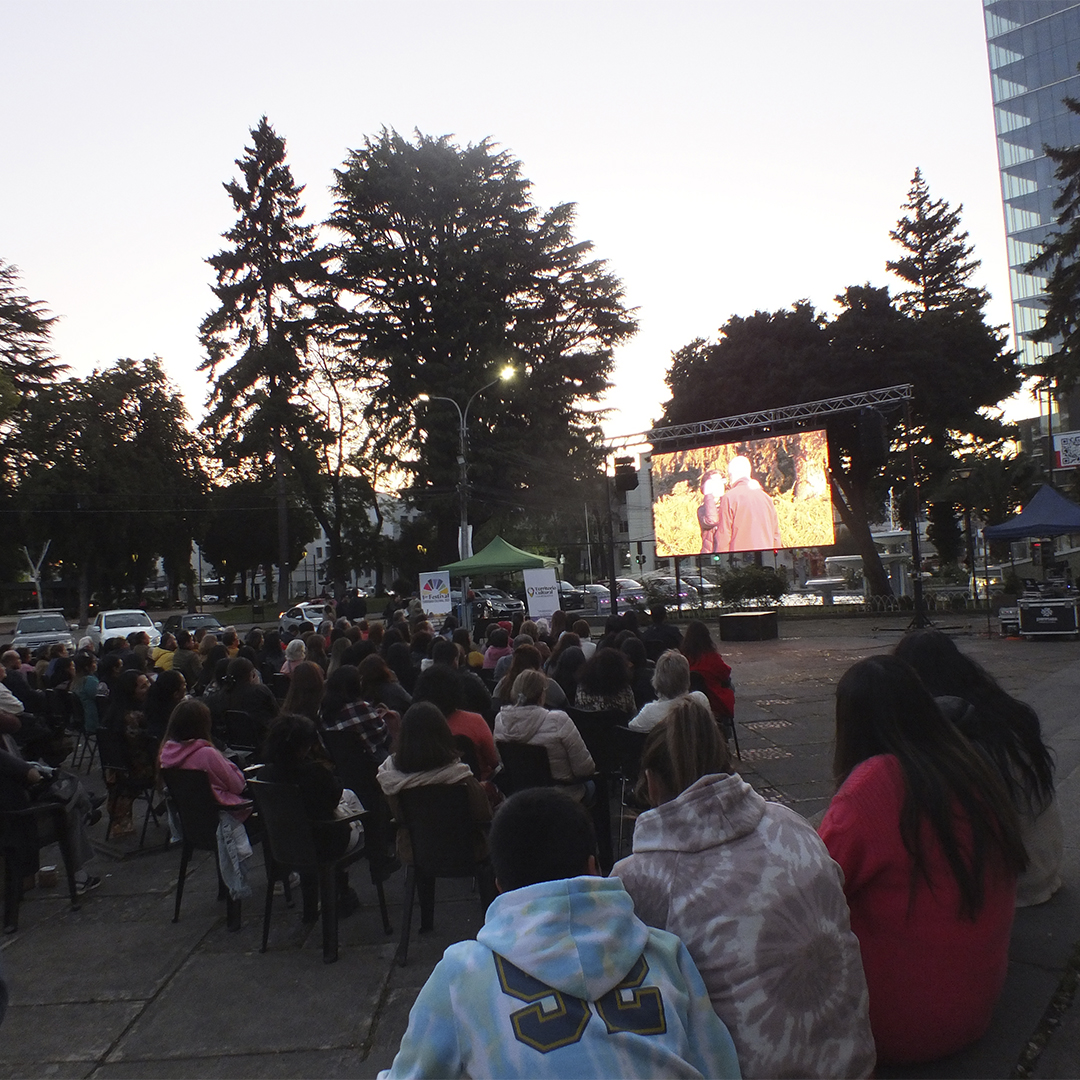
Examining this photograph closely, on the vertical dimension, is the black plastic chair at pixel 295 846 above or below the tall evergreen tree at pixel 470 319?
below

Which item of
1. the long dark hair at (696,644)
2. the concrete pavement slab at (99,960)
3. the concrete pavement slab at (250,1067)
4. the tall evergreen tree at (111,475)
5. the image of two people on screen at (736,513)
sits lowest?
the concrete pavement slab at (99,960)

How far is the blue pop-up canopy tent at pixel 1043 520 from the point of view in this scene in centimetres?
1680

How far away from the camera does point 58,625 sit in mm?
25328

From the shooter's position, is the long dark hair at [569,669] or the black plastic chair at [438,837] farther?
the long dark hair at [569,669]

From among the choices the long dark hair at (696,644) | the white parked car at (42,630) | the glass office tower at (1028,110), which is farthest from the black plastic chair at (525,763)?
the glass office tower at (1028,110)

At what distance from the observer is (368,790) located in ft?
17.8

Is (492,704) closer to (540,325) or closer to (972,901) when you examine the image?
(972,901)

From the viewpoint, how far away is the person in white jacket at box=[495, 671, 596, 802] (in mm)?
5301

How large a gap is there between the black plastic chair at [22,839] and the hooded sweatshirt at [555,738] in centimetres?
262

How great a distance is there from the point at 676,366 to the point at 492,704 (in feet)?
91.2

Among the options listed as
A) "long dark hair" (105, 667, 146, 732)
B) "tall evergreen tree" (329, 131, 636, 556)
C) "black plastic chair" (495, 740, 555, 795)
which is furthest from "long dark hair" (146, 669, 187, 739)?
"tall evergreen tree" (329, 131, 636, 556)

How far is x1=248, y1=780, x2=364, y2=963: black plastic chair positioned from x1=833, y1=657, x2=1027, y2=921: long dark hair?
8.88ft

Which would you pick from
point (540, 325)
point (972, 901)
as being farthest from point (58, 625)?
point (972, 901)

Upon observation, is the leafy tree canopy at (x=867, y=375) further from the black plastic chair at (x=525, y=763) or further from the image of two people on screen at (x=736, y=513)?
the black plastic chair at (x=525, y=763)
